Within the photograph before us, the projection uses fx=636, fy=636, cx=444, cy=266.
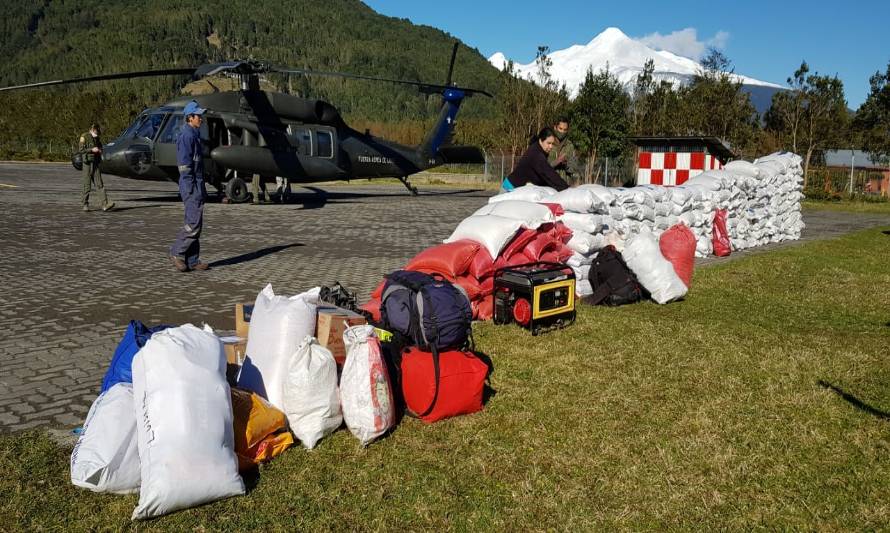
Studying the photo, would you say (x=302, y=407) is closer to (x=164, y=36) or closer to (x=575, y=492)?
(x=575, y=492)

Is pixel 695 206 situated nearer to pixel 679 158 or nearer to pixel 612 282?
pixel 612 282

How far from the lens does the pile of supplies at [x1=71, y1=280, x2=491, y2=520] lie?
3.01 m

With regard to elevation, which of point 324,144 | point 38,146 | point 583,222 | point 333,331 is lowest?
point 333,331

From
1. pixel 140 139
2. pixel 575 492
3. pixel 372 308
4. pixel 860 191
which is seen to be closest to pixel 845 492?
pixel 575 492

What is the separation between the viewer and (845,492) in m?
3.24

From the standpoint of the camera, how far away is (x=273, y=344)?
12.9 feet

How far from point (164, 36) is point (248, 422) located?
196023 millimetres

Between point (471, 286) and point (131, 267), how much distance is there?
533cm

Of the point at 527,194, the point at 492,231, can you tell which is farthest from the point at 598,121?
the point at 492,231

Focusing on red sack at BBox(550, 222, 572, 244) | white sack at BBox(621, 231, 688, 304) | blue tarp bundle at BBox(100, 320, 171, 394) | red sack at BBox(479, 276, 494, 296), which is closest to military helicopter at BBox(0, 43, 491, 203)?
red sack at BBox(550, 222, 572, 244)

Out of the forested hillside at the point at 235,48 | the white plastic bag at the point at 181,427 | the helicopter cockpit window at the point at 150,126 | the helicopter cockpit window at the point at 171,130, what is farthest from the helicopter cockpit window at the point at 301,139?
the forested hillside at the point at 235,48

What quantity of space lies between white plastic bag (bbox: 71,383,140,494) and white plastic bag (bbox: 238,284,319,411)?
0.79 meters

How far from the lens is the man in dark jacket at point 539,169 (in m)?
8.54

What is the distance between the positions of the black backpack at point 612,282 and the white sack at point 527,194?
1098 mm
